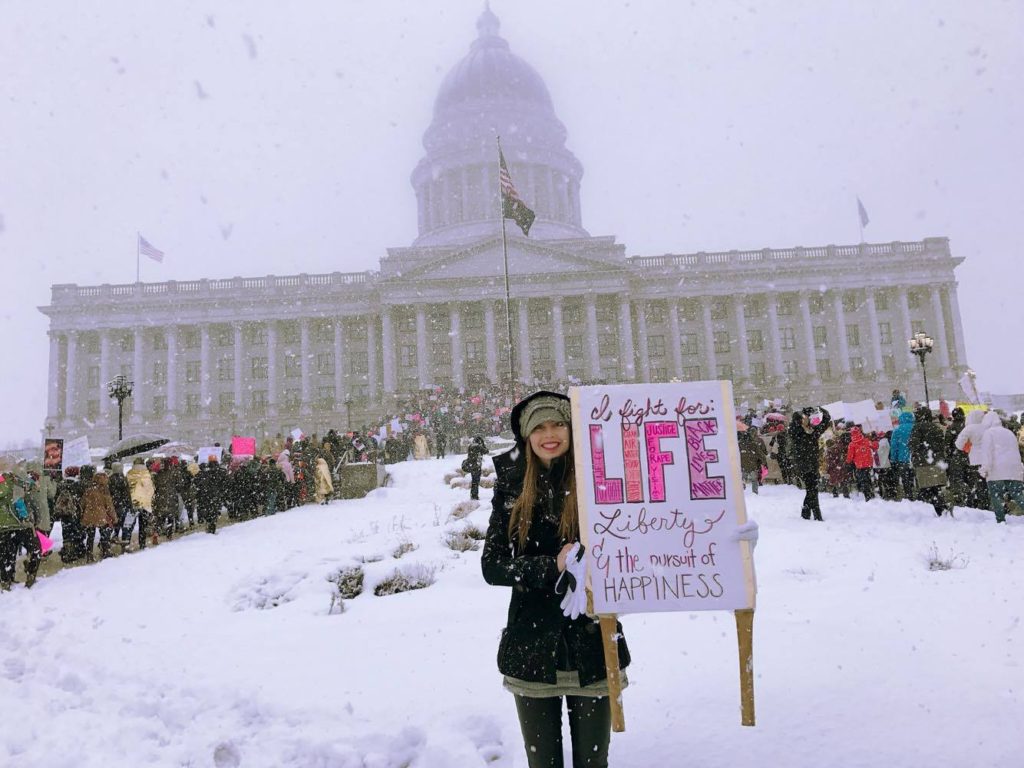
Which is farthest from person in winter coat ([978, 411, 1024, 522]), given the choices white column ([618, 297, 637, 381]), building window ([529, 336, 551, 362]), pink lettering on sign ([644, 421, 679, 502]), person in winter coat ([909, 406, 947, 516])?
building window ([529, 336, 551, 362])

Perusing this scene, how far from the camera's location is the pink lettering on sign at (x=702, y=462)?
12.1 ft

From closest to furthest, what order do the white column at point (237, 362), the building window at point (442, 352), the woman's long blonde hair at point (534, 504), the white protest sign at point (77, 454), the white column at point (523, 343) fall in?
the woman's long blonde hair at point (534, 504) → the white protest sign at point (77, 454) → the white column at point (523, 343) → the building window at point (442, 352) → the white column at point (237, 362)

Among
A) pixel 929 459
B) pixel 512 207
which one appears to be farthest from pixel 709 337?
pixel 929 459

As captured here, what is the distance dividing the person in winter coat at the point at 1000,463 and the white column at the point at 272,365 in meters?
59.6

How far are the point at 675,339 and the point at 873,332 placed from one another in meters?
17.3

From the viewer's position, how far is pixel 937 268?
2520 inches

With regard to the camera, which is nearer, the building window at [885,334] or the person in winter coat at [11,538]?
the person in winter coat at [11,538]

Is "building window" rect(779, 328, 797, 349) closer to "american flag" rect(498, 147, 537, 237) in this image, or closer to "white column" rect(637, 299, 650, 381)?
"white column" rect(637, 299, 650, 381)

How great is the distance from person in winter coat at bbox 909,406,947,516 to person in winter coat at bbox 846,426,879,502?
791 mm

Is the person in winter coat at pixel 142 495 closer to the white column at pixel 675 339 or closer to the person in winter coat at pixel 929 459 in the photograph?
the person in winter coat at pixel 929 459

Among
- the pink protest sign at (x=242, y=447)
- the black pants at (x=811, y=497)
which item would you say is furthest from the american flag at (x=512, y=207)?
the black pants at (x=811, y=497)

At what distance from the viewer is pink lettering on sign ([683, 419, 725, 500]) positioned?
3674 mm

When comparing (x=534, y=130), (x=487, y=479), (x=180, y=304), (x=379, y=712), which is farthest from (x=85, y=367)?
(x=379, y=712)

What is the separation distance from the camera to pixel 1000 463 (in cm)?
1059
